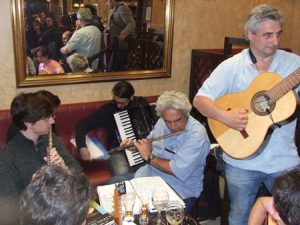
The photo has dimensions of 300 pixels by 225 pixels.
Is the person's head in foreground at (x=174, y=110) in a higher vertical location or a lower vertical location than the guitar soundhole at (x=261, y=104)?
lower

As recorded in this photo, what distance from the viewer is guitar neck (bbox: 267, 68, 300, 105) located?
1.63 metres

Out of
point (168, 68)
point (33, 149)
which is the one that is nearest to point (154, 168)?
point (33, 149)

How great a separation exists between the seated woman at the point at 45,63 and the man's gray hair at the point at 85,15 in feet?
1.41

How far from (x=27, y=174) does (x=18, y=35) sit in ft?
5.14

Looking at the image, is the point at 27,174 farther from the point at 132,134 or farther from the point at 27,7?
the point at 27,7

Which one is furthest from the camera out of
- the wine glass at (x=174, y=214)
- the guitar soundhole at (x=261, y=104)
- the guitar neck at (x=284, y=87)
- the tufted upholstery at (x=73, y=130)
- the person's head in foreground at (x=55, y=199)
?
the tufted upholstery at (x=73, y=130)

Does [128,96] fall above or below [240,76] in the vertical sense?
below

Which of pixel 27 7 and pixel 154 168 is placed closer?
pixel 154 168

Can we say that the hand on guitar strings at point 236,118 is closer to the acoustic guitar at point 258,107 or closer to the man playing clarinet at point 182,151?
the acoustic guitar at point 258,107

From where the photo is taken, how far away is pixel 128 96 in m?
2.97

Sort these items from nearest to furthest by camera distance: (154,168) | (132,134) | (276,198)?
1. (276,198)
2. (154,168)
3. (132,134)

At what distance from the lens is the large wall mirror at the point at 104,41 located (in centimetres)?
301

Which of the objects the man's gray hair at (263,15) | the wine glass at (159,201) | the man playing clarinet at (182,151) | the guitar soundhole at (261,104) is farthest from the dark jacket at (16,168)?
the man's gray hair at (263,15)

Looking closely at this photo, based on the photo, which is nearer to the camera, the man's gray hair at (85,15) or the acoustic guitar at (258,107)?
the acoustic guitar at (258,107)
